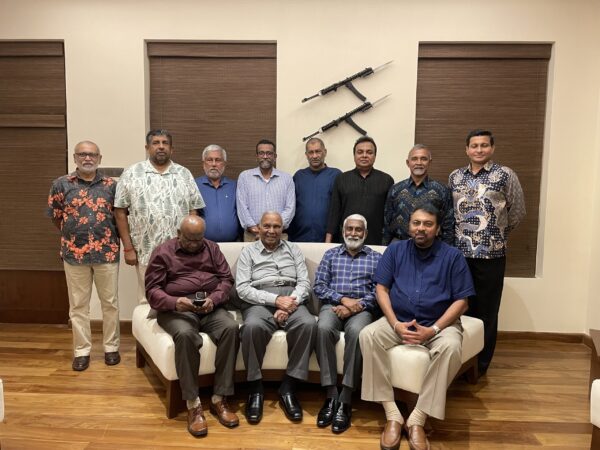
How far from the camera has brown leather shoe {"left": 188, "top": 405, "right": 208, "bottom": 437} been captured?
2.59m

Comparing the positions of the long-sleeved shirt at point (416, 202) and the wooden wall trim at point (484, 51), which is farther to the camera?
the wooden wall trim at point (484, 51)

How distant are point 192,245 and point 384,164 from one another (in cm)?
187

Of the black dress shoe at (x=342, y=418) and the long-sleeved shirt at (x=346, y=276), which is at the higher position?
the long-sleeved shirt at (x=346, y=276)

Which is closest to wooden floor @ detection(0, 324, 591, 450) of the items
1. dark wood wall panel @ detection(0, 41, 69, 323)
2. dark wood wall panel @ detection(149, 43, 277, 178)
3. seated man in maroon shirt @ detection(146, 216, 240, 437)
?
seated man in maroon shirt @ detection(146, 216, 240, 437)

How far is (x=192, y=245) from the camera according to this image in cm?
297

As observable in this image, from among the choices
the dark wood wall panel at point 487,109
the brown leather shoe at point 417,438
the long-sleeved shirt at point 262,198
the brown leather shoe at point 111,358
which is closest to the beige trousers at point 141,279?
the brown leather shoe at point 111,358

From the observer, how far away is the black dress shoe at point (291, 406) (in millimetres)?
2740

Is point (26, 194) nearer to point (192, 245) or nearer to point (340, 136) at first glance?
point (192, 245)

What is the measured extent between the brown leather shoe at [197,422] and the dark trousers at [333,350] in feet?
2.21

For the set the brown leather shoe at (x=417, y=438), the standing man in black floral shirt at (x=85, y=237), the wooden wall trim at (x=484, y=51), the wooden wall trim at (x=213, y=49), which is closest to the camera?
the brown leather shoe at (x=417, y=438)

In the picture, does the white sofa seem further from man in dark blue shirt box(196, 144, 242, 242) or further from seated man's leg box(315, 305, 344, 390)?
man in dark blue shirt box(196, 144, 242, 242)

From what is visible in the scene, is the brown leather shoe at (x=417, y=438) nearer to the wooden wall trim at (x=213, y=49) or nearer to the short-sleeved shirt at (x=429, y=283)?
the short-sleeved shirt at (x=429, y=283)

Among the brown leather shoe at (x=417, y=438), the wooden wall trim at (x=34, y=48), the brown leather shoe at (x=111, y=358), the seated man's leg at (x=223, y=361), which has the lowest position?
the brown leather shoe at (x=111, y=358)

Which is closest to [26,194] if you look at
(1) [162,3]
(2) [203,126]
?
(2) [203,126]
